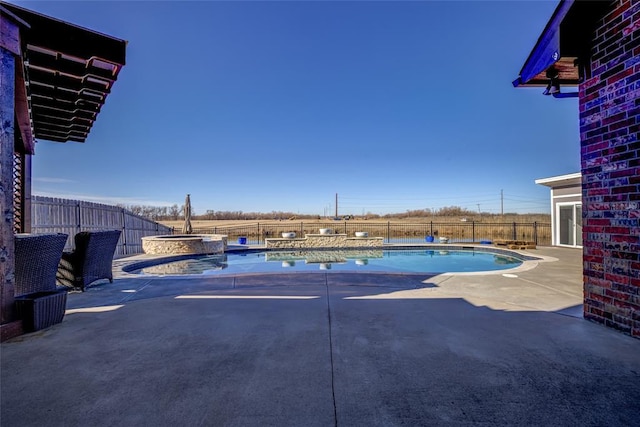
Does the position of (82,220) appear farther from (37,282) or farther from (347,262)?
(347,262)

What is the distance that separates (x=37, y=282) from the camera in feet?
10.5

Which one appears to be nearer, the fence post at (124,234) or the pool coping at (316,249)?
the pool coping at (316,249)

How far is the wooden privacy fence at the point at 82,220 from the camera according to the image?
745 centimetres

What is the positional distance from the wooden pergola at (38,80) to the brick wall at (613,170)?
5.07 meters

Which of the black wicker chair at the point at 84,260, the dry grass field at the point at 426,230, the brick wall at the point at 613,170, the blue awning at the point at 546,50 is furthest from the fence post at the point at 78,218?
the brick wall at the point at 613,170

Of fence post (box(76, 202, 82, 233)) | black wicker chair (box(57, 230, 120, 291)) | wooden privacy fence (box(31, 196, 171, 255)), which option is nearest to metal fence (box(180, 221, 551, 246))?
wooden privacy fence (box(31, 196, 171, 255))

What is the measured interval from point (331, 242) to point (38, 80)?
11361 millimetres

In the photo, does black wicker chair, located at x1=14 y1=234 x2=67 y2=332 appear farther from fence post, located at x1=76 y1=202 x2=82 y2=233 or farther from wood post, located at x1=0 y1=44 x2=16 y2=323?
fence post, located at x1=76 y1=202 x2=82 y2=233

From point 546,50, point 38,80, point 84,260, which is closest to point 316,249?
point 84,260

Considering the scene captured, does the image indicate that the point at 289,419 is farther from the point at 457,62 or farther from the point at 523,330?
the point at 457,62

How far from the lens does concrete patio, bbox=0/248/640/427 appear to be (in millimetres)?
1583

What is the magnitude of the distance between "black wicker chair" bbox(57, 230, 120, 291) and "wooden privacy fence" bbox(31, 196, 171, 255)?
380 cm

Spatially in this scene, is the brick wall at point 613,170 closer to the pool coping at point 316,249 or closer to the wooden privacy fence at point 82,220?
the pool coping at point 316,249

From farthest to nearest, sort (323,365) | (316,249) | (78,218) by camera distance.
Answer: (316,249)
(78,218)
(323,365)
